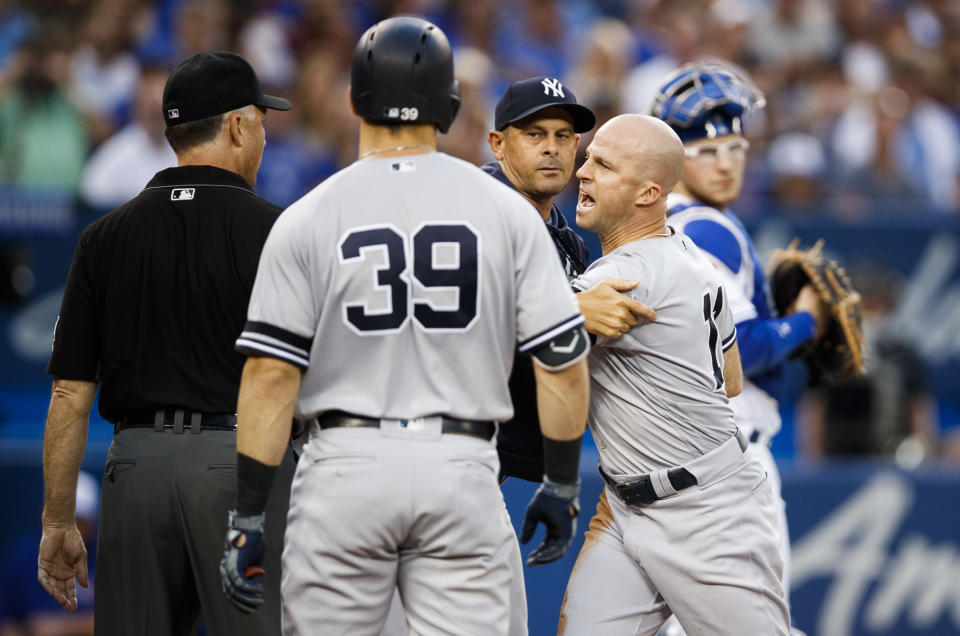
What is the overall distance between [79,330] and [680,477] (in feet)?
6.69

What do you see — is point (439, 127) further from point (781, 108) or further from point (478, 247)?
point (781, 108)

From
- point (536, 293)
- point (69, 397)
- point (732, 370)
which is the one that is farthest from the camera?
point (732, 370)

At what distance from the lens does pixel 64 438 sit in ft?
13.6

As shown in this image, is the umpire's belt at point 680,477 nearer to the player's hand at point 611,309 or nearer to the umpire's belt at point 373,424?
the player's hand at point 611,309

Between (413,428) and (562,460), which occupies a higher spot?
(413,428)

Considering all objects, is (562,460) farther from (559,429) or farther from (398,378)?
(398,378)

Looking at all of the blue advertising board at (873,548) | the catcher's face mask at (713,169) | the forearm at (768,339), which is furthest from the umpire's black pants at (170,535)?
the blue advertising board at (873,548)

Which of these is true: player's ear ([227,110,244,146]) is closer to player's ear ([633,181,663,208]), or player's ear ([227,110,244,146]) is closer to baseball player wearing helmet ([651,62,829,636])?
player's ear ([633,181,663,208])

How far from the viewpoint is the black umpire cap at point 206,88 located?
13.7ft

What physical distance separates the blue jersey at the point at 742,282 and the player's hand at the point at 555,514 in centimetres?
168

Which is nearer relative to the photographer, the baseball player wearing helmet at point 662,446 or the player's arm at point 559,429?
the player's arm at point 559,429

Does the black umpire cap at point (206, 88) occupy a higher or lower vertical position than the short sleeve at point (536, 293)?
higher

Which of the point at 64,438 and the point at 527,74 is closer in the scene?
the point at 64,438

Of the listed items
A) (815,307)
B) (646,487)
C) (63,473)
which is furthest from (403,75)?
(815,307)
